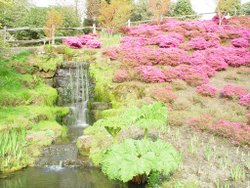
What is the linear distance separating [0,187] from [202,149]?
271 inches

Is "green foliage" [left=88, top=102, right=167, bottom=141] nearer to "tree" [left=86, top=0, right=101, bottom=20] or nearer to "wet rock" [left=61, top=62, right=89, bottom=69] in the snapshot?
"wet rock" [left=61, top=62, right=89, bottom=69]

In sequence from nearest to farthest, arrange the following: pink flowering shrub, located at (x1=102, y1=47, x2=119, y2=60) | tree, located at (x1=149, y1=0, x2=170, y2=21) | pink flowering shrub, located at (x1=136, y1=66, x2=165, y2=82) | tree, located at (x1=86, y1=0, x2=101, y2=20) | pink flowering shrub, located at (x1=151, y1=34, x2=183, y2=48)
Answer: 1. pink flowering shrub, located at (x1=136, y1=66, x2=165, y2=82)
2. pink flowering shrub, located at (x1=102, y1=47, x2=119, y2=60)
3. pink flowering shrub, located at (x1=151, y1=34, x2=183, y2=48)
4. tree, located at (x1=149, y1=0, x2=170, y2=21)
5. tree, located at (x1=86, y1=0, x2=101, y2=20)

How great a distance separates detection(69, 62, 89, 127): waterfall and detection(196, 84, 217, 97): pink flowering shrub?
6256 millimetres

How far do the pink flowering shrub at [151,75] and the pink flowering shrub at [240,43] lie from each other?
8.23 metres

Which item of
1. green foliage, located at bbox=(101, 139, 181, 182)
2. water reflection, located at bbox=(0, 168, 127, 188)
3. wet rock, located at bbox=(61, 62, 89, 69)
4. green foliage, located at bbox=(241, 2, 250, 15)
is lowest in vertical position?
water reflection, located at bbox=(0, 168, 127, 188)

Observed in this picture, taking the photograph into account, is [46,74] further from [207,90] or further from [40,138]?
[207,90]

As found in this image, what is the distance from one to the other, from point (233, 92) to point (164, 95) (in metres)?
3.52

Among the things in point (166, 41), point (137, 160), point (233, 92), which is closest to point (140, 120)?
point (137, 160)

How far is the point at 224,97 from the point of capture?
1708 centimetres

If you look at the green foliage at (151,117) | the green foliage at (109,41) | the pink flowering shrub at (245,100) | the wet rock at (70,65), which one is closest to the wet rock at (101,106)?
the wet rock at (70,65)

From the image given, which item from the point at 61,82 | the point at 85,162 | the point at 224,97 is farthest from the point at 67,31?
the point at 85,162

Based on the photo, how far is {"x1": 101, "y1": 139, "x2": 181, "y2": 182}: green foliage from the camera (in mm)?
8805

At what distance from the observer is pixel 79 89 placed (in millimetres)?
20156

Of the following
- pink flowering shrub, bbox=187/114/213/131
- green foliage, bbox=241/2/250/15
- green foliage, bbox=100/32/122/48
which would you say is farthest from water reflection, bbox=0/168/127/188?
green foliage, bbox=241/2/250/15
